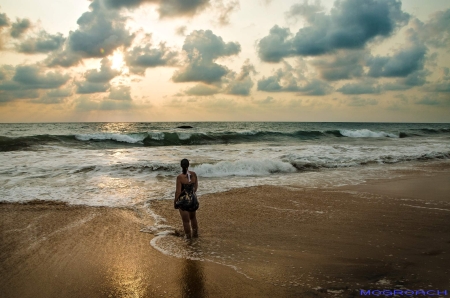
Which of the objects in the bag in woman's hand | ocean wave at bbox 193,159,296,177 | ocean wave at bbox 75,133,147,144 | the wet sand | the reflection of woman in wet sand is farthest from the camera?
ocean wave at bbox 75,133,147,144

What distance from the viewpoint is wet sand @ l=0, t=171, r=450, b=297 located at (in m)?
3.87

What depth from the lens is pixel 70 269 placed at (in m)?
4.45

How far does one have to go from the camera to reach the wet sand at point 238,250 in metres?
3.87

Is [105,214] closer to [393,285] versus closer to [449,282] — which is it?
[393,285]

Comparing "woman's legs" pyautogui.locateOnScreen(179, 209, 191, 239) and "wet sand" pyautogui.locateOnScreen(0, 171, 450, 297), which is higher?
"woman's legs" pyautogui.locateOnScreen(179, 209, 191, 239)

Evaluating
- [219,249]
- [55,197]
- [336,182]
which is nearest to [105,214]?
[55,197]

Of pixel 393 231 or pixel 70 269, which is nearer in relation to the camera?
pixel 70 269

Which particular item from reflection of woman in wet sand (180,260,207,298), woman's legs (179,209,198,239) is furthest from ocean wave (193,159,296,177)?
reflection of woman in wet sand (180,260,207,298)

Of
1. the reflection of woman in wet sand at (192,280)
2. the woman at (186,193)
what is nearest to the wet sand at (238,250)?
the reflection of woman in wet sand at (192,280)

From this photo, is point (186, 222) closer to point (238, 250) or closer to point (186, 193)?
point (186, 193)

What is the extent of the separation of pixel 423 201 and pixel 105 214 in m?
8.11

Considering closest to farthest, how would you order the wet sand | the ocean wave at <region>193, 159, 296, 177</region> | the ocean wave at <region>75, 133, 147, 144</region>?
1. the wet sand
2. the ocean wave at <region>193, 159, 296, 177</region>
3. the ocean wave at <region>75, 133, 147, 144</region>

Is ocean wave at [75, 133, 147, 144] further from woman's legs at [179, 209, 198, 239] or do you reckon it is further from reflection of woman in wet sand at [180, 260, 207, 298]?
reflection of woman in wet sand at [180, 260, 207, 298]

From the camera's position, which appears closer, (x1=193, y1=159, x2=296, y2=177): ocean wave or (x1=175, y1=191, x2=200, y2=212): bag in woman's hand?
(x1=175, y1=191, x2=200, y2=212): bag in woman's hand
